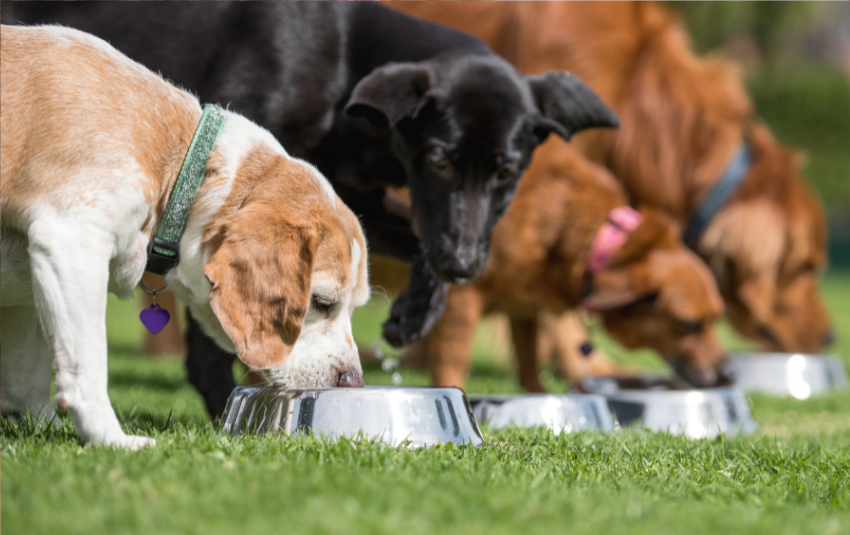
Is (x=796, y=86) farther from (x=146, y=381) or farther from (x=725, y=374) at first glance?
(x=146, y=381)

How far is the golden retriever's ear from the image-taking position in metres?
2.44

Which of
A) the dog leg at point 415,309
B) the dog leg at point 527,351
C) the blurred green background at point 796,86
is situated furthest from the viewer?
the blurred green background at point 796,86

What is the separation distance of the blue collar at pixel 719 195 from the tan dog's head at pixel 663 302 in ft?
4.26

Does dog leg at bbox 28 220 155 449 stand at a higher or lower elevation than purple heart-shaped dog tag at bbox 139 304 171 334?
higher

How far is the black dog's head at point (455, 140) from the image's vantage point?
11.6 feet

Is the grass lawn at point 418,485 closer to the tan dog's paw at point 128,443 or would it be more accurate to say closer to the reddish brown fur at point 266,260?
the tan dog's paw at point 128,443

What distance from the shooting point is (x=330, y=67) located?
373cm

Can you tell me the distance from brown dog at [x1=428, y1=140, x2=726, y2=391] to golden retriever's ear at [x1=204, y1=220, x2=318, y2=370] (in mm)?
2662

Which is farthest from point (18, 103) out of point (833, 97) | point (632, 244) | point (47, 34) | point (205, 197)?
point (833, 97)

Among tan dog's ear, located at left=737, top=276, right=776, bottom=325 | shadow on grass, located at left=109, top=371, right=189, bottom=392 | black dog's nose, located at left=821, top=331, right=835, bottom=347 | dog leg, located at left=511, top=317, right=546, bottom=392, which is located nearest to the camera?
shadow on grass, located at left=109, top=371, right=189, bottom=392

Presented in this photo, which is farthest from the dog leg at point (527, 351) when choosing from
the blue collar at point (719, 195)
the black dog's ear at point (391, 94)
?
the black dog's ear at point (391, 94)

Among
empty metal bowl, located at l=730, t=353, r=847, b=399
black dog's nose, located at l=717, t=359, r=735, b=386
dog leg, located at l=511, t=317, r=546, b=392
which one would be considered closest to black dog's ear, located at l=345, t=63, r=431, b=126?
dog leg, located at l=511, t=317, r=546, b=392

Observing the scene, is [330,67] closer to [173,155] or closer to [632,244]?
[173,155]

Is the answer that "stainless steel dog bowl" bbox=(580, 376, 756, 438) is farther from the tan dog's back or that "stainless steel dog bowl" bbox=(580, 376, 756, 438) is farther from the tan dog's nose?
the tan dog's back
